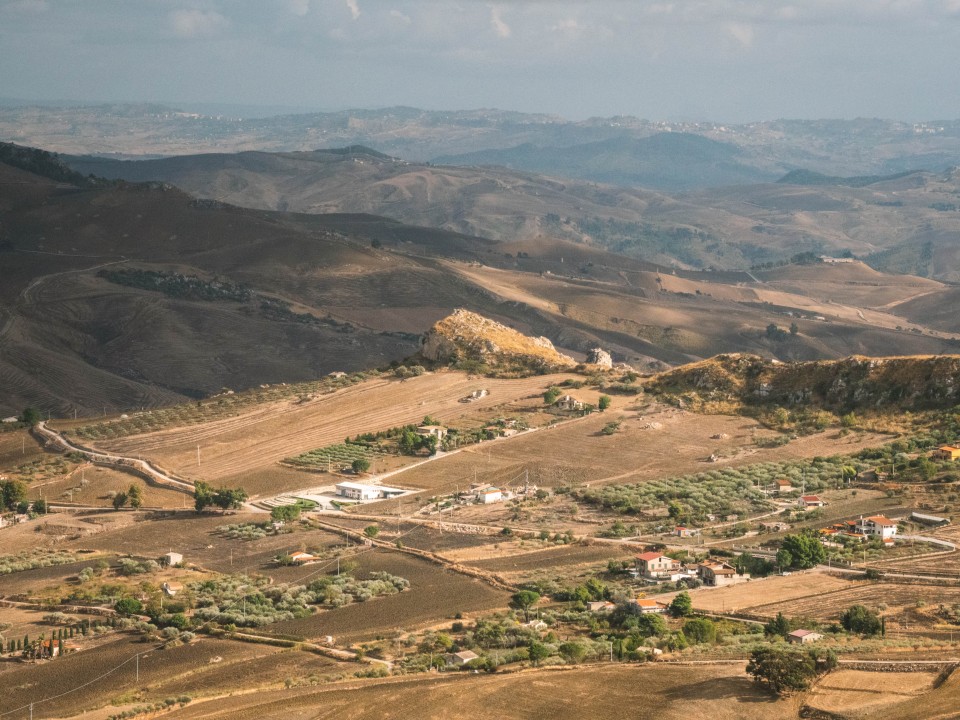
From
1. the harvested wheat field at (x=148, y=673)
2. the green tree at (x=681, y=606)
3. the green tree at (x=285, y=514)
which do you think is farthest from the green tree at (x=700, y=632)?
the green tree at (x=285, y=514)

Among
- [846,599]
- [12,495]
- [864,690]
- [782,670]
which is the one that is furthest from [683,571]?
[12,495]

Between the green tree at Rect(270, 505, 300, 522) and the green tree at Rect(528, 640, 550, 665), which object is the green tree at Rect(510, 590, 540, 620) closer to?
the green tree at Rect(528, 640, 550, 665)

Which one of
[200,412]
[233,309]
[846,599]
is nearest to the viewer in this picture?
[846,599]

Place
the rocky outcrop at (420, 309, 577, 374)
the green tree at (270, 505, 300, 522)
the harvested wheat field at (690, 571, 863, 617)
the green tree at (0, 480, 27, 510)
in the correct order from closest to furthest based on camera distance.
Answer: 1. the harvested wheat field at (690, 571, 863, 617)
2. the green tree at (270, 505, 300, 522)
3. the green tree at (0, 480, 27, 510)
4. the rocky outcrop at (420, 309, 577, 374)

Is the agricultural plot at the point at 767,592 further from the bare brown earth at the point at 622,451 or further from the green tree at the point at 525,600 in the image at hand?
the bare brown earth at the point at 622,451

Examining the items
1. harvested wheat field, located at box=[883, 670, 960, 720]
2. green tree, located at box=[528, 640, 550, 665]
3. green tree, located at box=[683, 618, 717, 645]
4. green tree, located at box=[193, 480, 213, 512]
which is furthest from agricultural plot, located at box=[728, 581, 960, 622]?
green tree, located at box=[193, 480, 213, 512]

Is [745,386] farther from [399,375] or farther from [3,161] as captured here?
[3,161]

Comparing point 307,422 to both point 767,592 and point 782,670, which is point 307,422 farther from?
point 782,670
